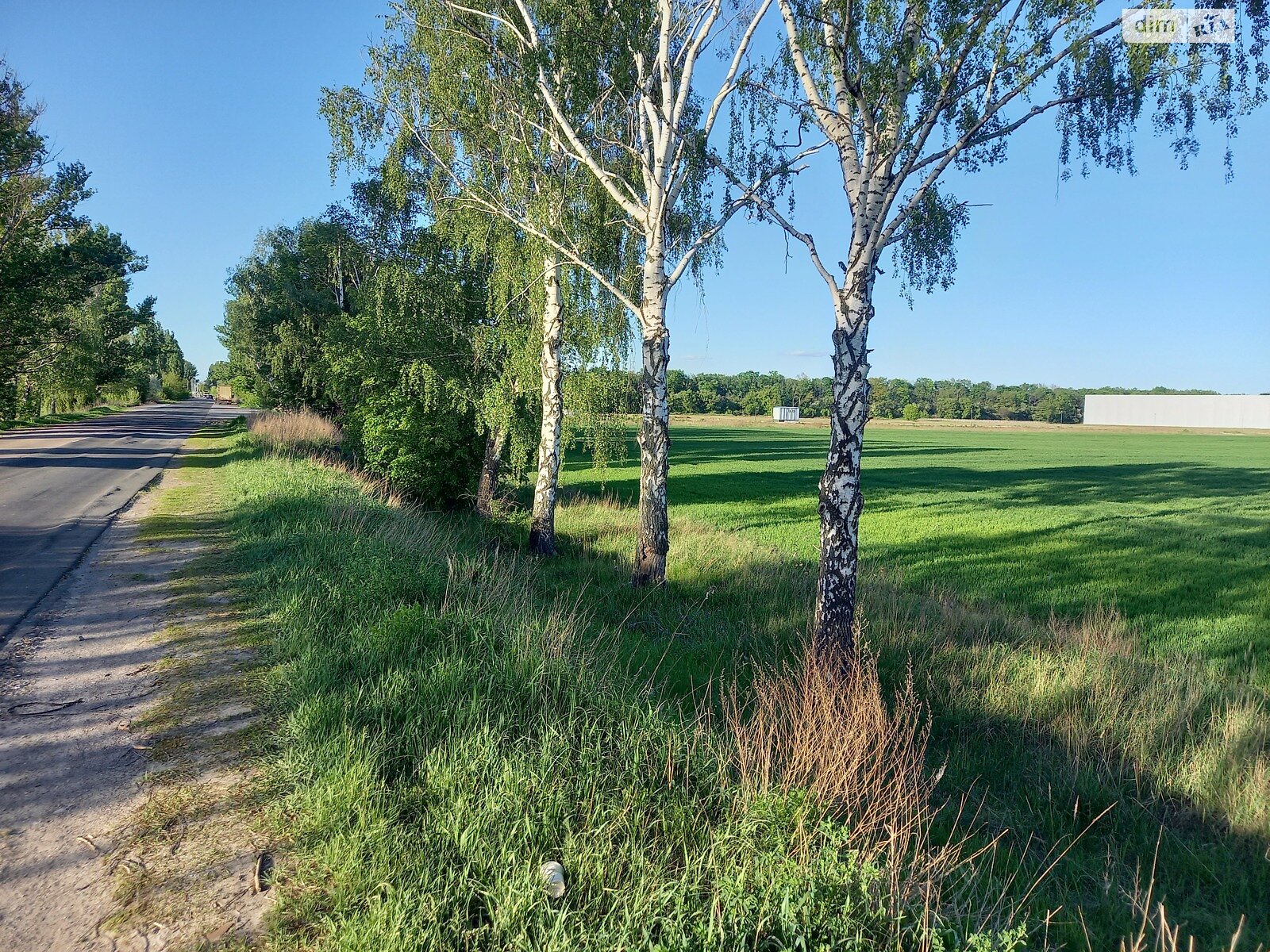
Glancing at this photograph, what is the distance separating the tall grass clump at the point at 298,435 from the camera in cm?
2228

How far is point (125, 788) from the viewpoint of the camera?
3.88m

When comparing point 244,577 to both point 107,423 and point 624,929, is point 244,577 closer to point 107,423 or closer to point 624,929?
point 624,929

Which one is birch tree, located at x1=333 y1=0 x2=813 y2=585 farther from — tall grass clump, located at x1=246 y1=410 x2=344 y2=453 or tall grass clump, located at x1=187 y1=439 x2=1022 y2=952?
tall grass clump, located at x1=246 y1=410 x2=344 y2=453

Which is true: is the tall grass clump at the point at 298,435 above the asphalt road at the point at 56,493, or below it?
above

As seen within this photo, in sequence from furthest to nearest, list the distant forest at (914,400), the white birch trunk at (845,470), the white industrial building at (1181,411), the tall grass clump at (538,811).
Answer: the distant forest at (914,400), the white industrial building at (1181,411), the white birch trunk at (845,470), the tall grass clump at (538,811)

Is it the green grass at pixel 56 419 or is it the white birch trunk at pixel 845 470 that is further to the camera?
the green grass at pixel 56 419

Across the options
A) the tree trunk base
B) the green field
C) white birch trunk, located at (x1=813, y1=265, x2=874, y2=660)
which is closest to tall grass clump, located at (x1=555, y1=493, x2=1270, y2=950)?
white birch trunk, located at (x1=813, y1=265, x2=874, y2=660)

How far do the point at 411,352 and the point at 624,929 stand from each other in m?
15.2

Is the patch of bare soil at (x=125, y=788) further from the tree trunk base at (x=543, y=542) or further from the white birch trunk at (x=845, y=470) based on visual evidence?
the tree trunk base at (x=543, y=542)

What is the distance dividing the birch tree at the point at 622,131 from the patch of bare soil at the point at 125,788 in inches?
263

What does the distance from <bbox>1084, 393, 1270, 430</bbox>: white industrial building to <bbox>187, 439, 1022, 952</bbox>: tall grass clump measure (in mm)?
162495

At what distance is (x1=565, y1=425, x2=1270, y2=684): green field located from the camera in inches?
488

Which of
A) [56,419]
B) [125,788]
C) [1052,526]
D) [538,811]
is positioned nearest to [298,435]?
[125,788]

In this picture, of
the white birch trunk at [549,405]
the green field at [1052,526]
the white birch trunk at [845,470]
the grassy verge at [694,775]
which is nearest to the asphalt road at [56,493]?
Answer: the grassy verge at [694,775]
